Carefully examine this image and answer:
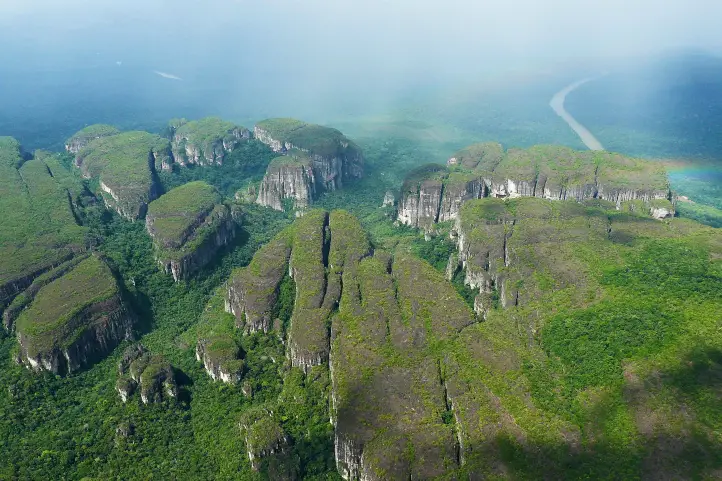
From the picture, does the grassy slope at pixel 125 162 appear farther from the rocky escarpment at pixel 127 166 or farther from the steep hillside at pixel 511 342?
the steep hillside at pixel 511 342

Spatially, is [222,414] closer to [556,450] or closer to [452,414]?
[452,414]

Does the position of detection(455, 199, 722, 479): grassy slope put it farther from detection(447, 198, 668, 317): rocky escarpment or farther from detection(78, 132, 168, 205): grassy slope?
detection(78, 132, 168, 205): grassy slope

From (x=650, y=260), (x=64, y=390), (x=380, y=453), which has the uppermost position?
(x=650, y=260)

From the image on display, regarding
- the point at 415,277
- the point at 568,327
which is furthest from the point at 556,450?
the point at 415,277

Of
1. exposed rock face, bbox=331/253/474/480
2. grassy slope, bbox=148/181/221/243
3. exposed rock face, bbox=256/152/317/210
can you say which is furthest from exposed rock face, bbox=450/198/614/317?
grassy slope, bbox=148/181/221/243

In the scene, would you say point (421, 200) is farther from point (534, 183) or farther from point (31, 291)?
point (31, 291)

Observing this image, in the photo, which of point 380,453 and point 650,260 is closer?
point 380,453
